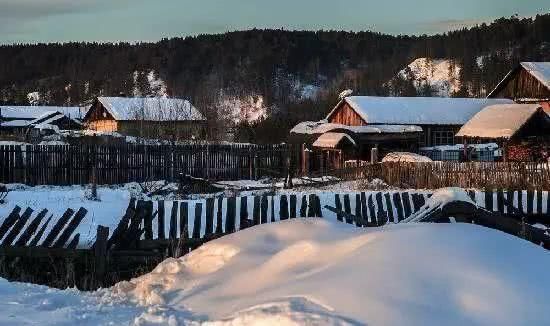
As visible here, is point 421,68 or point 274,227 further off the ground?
point 421,68

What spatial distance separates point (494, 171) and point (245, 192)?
7.91 m

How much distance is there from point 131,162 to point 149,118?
30.0 meters

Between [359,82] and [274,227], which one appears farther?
[359,82]

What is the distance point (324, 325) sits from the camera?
171 inches

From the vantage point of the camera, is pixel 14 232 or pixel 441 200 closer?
pixel 441 200

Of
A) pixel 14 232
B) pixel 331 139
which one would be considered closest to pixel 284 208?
pixel 14 232

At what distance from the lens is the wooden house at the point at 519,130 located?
102 ft

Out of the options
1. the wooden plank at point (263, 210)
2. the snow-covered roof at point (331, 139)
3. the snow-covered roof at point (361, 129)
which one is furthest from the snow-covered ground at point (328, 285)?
the snow-covered roof at point (361, 129)

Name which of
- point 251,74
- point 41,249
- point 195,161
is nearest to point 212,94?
point 251,74

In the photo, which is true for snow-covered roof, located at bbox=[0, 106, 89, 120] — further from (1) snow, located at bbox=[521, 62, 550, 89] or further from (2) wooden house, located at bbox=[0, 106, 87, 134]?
(1) snow, located at bbox=[521, 62, 550, 89]

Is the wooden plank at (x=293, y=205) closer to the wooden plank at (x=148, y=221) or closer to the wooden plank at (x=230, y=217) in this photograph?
the wooden plank at (x=230, y=217)

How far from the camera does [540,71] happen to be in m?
43.5

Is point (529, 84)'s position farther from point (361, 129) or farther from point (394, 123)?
point (361, 129)

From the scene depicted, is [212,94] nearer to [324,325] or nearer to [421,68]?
[421,68]
